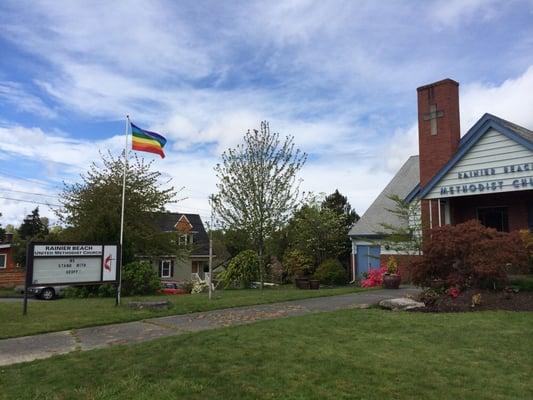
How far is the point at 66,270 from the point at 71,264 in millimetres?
190

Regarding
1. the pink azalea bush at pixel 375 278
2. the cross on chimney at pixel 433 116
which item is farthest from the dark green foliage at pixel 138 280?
the cross on chimney at pixel 433 116

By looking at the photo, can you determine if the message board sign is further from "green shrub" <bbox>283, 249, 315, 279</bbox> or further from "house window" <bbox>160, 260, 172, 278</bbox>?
"house window" <bbox>160, 260, 172, 278</bbox>

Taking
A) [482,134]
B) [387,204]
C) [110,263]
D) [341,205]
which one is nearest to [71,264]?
[110,263]

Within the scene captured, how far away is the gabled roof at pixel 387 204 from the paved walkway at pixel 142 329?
1275 cm

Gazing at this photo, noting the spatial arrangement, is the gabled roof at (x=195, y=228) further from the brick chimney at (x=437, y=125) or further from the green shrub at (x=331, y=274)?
the brick chimney at (x=437, y=125)

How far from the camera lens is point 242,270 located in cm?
2192

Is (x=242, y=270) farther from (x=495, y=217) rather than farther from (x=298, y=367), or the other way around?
(x=298, y=367)

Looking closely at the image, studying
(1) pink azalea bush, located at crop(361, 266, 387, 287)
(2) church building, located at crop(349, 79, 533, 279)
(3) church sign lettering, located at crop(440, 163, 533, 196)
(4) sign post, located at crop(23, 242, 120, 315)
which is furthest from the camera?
(1) pink azalea bush, located at crop(361, 266, 387, 287)

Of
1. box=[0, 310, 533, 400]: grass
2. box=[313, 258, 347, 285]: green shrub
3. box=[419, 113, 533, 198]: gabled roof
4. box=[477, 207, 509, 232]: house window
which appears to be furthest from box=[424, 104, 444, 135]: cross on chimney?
box=[0, 310, 533, 400]: grass

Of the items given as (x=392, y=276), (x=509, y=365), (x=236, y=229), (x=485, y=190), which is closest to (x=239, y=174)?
(x=236, y=229)

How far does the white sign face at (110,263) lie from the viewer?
1216 centimetres

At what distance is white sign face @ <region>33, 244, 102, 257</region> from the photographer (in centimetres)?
A: 1102

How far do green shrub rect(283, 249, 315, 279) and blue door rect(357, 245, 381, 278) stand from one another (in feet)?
8.66

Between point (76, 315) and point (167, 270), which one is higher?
point (167, 270)
